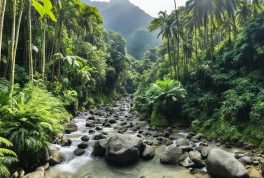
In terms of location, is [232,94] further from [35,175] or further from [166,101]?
[35,175]

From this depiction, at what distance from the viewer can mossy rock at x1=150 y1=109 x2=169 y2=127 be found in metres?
22.3

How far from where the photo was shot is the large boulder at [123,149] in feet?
41.8

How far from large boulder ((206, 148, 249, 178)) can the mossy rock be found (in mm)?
10719

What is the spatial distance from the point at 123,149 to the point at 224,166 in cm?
474

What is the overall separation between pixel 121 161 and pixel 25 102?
5.30 metres

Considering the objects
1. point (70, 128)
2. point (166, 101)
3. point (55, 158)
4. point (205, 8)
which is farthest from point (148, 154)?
point (205, 8)

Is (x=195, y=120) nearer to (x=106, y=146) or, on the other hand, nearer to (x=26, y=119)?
(x=106, y=146)

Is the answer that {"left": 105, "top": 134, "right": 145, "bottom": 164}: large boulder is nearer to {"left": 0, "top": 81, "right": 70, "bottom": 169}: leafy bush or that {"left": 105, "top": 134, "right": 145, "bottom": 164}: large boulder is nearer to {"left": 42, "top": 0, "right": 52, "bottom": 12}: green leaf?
{"left": 0, "top": 81, "right": 70, "bottom": 169}: leafy bush

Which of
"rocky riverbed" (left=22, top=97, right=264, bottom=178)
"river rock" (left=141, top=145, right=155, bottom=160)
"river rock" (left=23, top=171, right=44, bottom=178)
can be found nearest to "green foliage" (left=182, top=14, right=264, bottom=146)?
"rocky riverbed" (left=22, top=97, right=264, bottom=178)

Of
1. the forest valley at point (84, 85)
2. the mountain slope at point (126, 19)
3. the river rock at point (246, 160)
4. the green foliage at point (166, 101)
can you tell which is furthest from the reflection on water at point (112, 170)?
the mountain slope at point (126, 19)

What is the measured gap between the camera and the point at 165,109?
23016 mm

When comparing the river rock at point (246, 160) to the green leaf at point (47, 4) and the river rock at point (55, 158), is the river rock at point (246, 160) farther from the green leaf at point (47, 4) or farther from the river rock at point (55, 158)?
the green leaf at point (47, 4)

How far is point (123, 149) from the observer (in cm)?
1285

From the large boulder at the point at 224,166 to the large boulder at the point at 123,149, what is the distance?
3640mm
